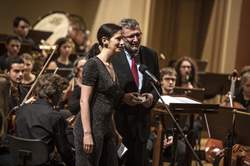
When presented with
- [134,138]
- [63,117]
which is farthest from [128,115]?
[63,117]

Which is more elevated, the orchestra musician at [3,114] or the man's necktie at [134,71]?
the man's necktie at [134,71]

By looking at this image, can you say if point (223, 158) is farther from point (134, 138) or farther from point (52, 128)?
point (52, 128)

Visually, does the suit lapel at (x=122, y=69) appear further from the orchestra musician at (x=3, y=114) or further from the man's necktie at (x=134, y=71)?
the orchestra musician at (x=3, y=114)

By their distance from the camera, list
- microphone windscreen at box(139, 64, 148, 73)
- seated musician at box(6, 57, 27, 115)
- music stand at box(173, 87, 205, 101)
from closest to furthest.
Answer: microphone windscreen at box(139, 64, 148, 73), seated musician at box(6, 57, 27, 115), music stand at box(173, 87, 205, 101)

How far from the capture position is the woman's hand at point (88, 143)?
341 cm

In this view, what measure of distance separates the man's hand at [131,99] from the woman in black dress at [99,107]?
1.44ft

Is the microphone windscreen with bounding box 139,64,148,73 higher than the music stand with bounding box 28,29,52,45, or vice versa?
the microphone windscreen with bounding box 139,64,148,73

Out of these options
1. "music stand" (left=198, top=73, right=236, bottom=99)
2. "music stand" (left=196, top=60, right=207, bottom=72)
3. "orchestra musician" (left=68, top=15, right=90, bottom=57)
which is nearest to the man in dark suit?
"music stand" (left=198, top=73, right=236, bottom=99)

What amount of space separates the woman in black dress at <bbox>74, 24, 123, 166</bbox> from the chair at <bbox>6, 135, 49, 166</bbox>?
0.66m

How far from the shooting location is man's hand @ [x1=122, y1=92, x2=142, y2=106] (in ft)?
13.1

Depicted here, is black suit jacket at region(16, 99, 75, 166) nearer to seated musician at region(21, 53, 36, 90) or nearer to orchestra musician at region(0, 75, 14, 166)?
orchestra musician at region(0, 75, 14, 166)

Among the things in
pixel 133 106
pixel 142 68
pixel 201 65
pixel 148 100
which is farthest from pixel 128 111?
pixel 201 65

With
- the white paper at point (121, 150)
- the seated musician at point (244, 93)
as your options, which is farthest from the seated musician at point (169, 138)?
the white paper at point (121, 150)

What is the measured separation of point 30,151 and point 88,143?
84cm
